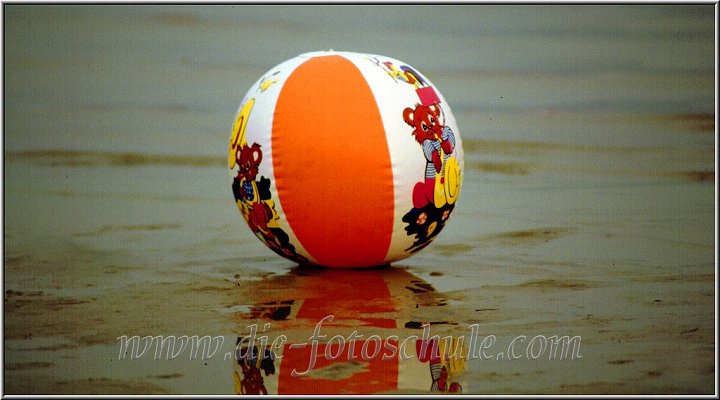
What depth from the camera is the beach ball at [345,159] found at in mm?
5328

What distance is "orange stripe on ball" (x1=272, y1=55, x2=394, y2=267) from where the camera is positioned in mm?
5320

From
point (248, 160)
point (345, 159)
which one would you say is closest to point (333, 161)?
point (345, 159)

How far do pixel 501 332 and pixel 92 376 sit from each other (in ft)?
5.74

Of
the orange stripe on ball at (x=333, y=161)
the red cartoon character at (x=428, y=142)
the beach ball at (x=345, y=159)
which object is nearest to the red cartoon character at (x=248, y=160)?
the beach ball at (x=345, y=159)

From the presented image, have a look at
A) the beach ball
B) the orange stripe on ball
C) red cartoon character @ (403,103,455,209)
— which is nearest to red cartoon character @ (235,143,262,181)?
the beach ball

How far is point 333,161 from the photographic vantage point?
5316 millimetres

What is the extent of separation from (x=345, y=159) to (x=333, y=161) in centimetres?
6

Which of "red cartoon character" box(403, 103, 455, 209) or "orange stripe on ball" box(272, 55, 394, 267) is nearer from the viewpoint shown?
"orange stripe on ball" box(272, 55, 394, 267)

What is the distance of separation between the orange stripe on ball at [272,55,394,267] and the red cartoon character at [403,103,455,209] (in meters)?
0.17

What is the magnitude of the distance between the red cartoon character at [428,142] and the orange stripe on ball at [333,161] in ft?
0.56

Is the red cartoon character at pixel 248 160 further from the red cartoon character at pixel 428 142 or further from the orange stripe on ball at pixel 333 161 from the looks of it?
the red cartoon character at pixel 428 142

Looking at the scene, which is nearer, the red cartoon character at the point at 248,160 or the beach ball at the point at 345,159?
the beach ball at the point at 345,159

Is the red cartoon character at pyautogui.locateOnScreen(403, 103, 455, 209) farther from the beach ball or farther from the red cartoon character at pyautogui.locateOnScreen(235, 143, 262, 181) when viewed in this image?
the red cartoon character at pyautogui.locateOnScreen(235, 143, 262, 181)

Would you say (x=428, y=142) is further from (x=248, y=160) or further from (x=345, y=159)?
(x=248, y=160)
